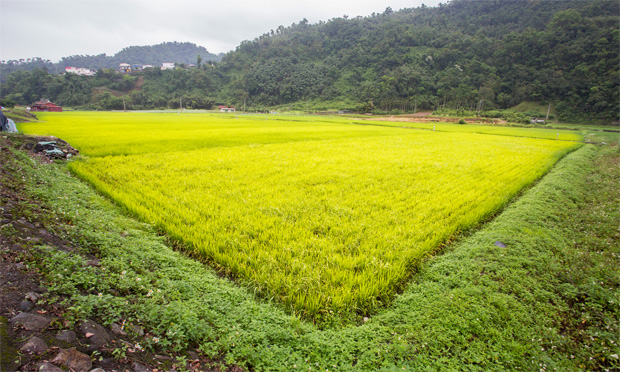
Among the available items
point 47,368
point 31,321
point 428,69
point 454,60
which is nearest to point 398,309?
point 47,368

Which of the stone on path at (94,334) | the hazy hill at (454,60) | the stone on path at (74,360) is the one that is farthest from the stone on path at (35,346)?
the hazy hill at (454,60)

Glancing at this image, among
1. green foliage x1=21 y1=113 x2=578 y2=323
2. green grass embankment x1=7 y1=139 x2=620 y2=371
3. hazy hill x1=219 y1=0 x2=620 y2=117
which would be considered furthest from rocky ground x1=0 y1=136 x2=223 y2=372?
hazy hill x1=219 y1=0 x2=620 y2=117

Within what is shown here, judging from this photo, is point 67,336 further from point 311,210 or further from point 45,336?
point 311,210

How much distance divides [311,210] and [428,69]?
9848 centimetres

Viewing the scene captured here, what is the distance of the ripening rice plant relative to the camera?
330 centimetres

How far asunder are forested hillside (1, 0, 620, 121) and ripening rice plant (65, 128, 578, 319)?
2550 inches

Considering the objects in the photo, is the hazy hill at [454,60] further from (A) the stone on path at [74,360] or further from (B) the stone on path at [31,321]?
(B) the stone on path at [31,321]

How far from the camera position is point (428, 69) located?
86.8 metres

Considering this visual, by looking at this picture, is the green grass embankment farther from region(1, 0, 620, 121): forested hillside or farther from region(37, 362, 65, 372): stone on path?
region(1, 0, 620, 121): forested hillside

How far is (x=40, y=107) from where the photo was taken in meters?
56.9

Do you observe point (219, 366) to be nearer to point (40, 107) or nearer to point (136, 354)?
point (136, 354)

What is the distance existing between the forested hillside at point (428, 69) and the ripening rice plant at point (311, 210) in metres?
64.8

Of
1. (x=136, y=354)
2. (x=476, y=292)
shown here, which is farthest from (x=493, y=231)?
(x=136, y=354)

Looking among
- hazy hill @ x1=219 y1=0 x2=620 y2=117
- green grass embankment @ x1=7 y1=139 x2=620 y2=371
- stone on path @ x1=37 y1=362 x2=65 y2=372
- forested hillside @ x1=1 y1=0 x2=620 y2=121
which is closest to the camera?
stone on path @ x1=37 y1=362 x2=65 y2=372
